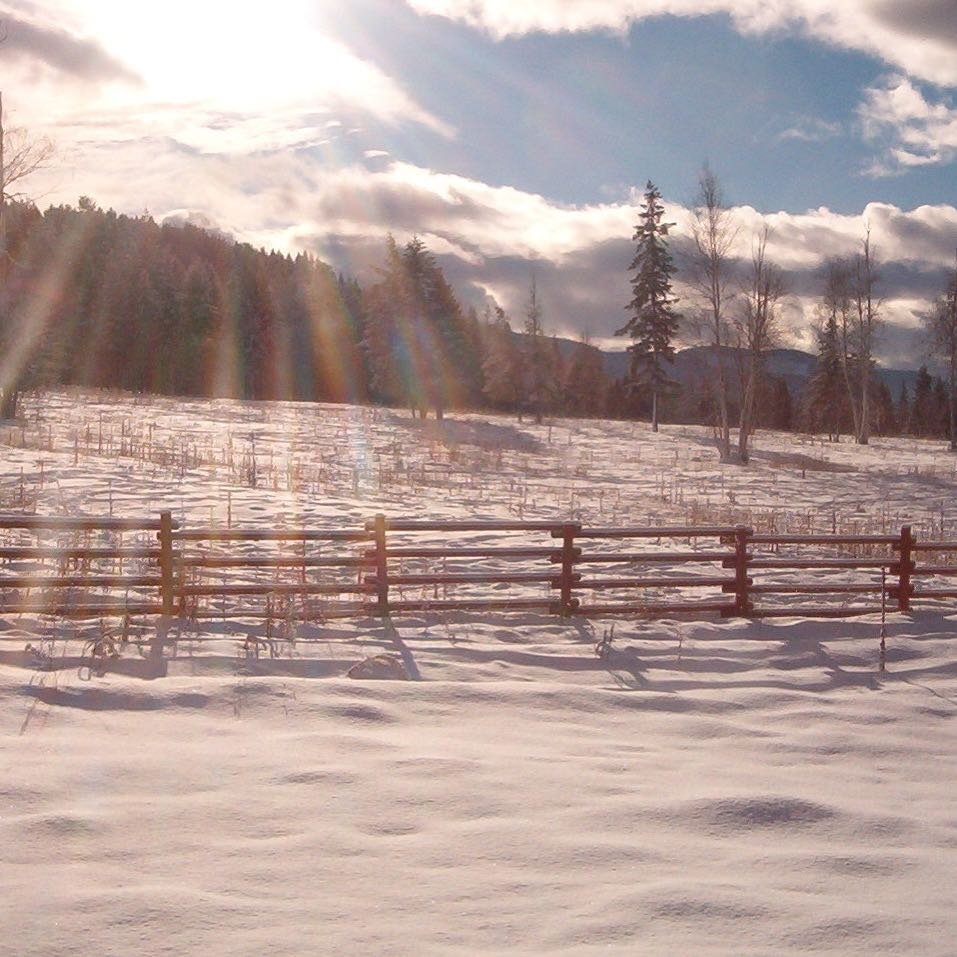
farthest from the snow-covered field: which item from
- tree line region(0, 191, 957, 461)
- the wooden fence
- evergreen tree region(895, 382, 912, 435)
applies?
evergreen tree region(895, 382, 912, 435)

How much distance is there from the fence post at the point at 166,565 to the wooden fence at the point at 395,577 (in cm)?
1

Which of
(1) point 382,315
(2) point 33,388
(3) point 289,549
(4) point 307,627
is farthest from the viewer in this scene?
(1) point 382,315

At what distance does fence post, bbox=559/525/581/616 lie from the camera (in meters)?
11.3

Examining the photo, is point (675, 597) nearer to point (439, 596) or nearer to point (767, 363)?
point (439, 596)

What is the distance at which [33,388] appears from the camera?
110 ft

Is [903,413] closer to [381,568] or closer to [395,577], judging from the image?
[395,577]

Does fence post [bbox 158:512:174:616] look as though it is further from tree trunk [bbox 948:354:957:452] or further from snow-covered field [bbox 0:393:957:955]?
tree trunk [bbox 948:354:957:452]

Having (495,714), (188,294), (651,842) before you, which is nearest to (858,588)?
(495,714)

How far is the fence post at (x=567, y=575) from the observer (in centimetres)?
1128

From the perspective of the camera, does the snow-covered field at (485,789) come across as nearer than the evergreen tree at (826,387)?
Yes

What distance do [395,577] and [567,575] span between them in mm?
2049

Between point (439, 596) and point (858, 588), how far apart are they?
5.38 meters

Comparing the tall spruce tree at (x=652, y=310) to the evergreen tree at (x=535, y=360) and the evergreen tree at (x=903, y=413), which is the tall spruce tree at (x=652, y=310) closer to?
the evergreen tree at (x=535, y=360)

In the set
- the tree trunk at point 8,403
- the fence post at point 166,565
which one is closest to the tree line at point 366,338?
the tree trunk at point 8,403
